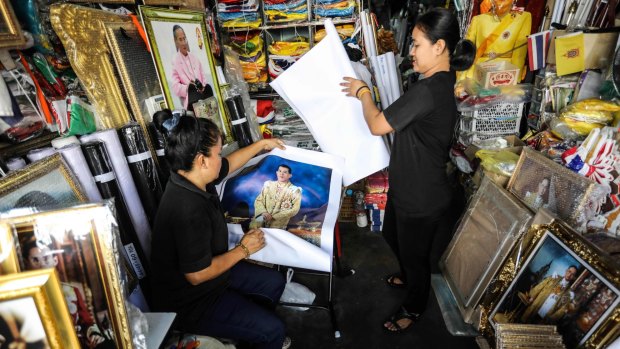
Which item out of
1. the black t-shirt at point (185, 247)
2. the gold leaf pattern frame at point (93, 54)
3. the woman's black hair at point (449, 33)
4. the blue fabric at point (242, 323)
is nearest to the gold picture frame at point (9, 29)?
the gold leaf pattern frame at point (93, 54)

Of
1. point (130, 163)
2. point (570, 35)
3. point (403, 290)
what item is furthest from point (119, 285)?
point (570, 35)

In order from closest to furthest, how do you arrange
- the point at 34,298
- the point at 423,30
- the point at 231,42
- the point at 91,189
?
the point at 34,298 < the point at 91,189 < the point at 423,30 < the point at 231,42

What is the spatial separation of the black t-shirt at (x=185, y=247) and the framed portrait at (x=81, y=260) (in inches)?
16.7

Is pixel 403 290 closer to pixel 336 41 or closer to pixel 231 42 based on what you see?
pixel 336 41

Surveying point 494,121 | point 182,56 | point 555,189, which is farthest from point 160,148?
point 494,121

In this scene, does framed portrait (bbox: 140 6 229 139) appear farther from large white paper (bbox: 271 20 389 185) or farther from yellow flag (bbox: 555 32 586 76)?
yellow flag (bbox: 555 32 586 76)

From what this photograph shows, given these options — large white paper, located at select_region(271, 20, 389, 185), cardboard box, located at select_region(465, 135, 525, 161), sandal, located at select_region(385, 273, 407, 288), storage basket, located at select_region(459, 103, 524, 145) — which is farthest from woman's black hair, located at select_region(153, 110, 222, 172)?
storage basket, located at select_region(459, 103, 524, 145)

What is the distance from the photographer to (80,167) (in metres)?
1.13

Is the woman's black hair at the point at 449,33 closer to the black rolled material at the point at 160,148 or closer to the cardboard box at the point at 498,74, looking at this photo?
the black rolled material at the point at 160,148

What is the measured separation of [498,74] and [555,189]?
4.73ft

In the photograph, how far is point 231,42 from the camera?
3010 mm

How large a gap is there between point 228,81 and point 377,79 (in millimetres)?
1126

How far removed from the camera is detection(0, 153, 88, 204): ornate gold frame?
34.1 inches

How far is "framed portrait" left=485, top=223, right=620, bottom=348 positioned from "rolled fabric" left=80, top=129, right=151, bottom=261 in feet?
5.04
